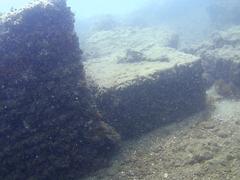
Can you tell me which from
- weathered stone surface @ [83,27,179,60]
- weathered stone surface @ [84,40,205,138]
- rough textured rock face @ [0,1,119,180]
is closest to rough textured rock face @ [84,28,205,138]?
weathered stone surface @ [84,40,205,138]

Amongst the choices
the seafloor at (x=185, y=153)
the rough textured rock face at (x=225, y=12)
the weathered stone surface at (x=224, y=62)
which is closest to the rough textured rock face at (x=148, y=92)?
the seafloor at (x=185, y=153)

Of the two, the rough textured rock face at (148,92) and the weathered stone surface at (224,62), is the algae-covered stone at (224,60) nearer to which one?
the weathered stone surface at (224,62)

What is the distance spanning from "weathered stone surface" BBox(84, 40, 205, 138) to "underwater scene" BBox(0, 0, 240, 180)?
27mm

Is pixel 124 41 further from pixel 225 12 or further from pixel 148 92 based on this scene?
pixel 225 12

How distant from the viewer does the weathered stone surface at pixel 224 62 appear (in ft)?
36.6

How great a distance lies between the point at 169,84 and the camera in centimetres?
905

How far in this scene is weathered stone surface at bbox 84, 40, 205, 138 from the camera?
852 centimetres

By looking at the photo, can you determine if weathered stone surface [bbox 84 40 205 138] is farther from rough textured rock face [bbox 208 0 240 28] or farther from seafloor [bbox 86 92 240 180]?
rough textured rock face [bbox 208 0 240 28]

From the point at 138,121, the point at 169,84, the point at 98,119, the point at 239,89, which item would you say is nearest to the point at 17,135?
the point at 98,119

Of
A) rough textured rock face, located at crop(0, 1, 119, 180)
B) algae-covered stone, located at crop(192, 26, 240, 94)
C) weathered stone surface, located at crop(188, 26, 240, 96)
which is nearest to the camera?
rough textured rock face, located at crop(0, 1, 119, 180)

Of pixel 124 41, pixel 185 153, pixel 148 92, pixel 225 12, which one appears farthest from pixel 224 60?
pixel 225 12

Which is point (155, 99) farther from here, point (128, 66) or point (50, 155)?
point (50, 155)

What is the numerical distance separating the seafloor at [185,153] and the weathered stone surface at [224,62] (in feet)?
7.11

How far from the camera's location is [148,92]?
8719 millimetres
